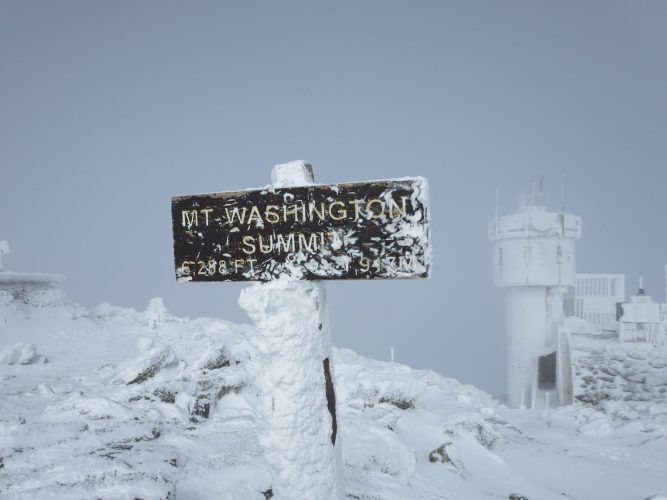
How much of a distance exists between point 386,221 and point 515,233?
81.6ft

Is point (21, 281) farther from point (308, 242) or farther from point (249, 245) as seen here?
point (308, 242)

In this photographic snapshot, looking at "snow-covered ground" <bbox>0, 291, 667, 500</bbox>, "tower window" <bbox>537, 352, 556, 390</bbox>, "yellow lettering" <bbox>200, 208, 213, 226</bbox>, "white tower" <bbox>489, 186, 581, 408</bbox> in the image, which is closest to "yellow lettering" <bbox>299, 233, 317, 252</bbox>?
"yellow lettering" <bbox>200, 208, 213, 226</bbox>

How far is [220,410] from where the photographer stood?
270 inches

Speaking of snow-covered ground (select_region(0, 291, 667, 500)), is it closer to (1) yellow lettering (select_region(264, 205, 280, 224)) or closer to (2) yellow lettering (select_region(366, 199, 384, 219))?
(1) yellow lettering (select_region(264, 205, 280, 224))

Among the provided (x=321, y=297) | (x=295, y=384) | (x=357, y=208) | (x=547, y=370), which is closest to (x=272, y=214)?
(x=357, y=208)

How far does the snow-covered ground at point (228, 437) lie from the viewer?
4.08 m

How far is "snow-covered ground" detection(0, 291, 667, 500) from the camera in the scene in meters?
4.08

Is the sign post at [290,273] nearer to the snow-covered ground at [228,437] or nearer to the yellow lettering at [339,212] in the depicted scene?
the yellow lettering at [339,212]

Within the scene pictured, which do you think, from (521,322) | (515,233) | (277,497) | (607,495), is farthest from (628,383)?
(277,497)

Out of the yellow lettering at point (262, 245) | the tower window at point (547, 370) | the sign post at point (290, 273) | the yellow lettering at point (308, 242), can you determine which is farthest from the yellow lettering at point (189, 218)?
the tower window at point (547, 370)

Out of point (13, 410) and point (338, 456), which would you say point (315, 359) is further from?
point (13, 410)

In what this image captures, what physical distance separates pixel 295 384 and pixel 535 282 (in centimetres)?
2482

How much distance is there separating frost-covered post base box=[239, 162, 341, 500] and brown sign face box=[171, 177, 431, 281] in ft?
0.65

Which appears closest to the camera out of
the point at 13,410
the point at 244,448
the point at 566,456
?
the point at 244,448
